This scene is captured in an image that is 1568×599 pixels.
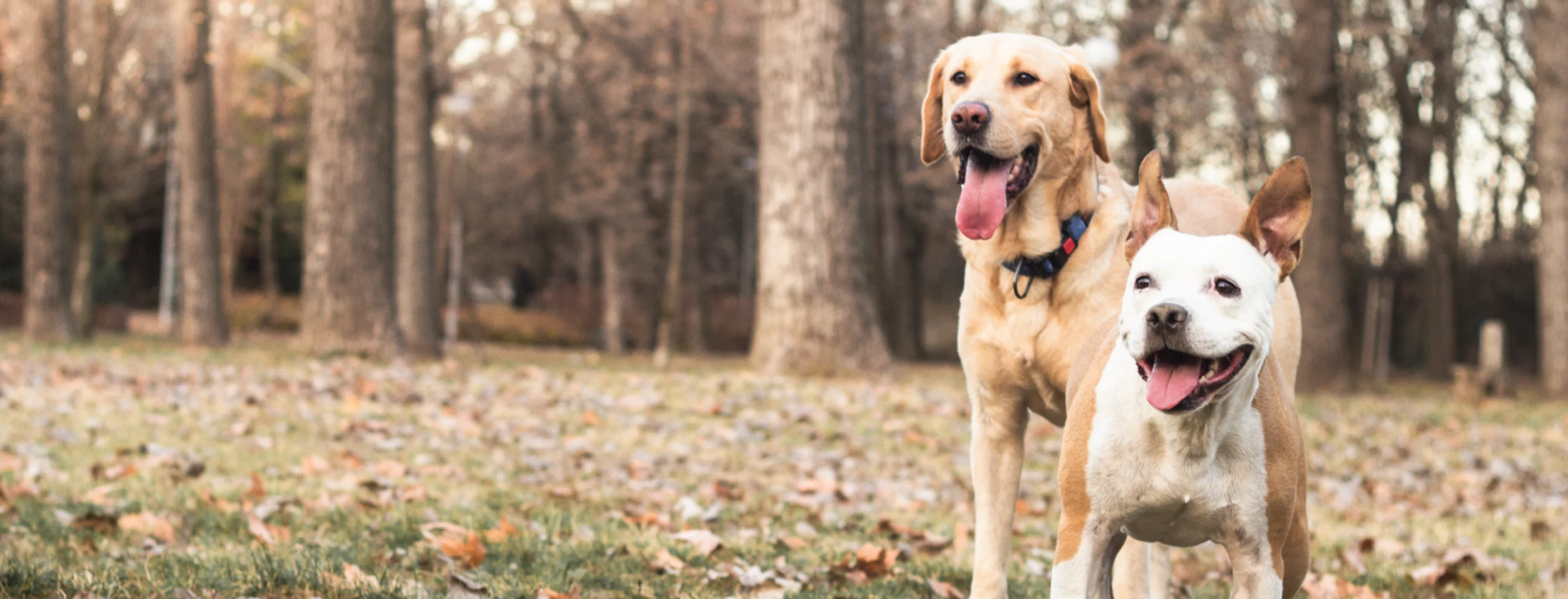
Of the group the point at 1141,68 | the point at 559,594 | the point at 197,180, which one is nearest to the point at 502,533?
the point at 559,594

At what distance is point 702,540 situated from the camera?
5035mm

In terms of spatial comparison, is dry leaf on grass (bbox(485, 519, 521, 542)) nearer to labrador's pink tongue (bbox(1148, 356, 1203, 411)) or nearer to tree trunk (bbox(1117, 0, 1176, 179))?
labrador's pink tongue (bbox(1148, 356, 1203, 411))

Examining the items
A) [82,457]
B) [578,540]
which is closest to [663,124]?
[82,457]

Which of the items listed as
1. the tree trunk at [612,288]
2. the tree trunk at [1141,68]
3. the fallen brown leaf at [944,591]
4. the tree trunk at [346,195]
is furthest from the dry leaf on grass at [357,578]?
the tree trunk at [612,288]

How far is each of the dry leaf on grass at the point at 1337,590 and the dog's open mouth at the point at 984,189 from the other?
1.90 m

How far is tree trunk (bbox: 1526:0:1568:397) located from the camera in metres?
17.2

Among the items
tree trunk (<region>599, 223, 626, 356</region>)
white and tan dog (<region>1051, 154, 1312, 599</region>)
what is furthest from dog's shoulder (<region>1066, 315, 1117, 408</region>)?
tree trunk (<region>599, 223, 626, 356</region>)

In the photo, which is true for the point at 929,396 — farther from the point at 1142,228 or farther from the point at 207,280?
the point at 207,280

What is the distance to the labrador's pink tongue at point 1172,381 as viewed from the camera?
8.82 feet

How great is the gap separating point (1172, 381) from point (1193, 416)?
204 millimetres

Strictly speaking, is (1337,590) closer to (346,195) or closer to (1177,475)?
(1177,475)

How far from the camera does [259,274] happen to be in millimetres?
43844

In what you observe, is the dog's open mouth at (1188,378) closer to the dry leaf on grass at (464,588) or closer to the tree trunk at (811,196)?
the dry leaf on grass at (464,588)

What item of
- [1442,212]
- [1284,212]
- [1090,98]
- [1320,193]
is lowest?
[1284,212]
